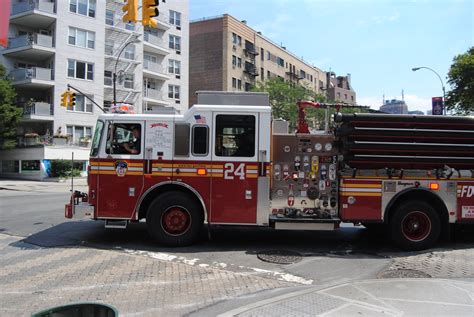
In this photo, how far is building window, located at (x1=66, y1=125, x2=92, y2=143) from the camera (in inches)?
1575

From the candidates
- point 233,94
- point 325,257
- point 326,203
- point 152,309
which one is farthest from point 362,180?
point 152,309

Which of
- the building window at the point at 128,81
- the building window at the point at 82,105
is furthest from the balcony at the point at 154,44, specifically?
the building window at the point at 82,105

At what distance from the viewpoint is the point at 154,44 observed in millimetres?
49500

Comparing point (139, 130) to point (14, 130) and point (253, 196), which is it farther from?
point (14, 130)

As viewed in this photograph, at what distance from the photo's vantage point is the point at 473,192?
8.86 meters

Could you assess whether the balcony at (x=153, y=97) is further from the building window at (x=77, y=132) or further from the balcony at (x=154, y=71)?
the building window at (x=77, y=132)

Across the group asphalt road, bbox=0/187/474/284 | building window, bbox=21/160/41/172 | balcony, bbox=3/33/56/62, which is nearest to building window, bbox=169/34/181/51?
balcony, bbox=3/33/56/62

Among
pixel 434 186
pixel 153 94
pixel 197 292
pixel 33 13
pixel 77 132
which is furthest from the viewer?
pixel 153 94

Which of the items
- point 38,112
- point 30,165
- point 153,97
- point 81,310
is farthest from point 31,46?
point 81,310

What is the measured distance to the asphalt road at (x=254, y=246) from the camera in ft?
24.5

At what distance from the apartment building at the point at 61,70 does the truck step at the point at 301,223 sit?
30.0 metres

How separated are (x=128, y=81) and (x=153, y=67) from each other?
431 cm

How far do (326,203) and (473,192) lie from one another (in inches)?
114

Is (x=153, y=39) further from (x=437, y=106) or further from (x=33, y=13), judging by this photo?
(x=437, y=106)
